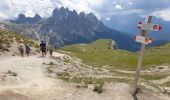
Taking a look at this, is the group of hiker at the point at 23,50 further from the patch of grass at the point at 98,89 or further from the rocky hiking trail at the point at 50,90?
the patch of grass at the point at 98,89

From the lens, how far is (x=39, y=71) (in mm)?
43719

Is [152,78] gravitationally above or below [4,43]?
below

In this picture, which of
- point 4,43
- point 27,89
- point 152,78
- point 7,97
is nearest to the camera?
point 7,97

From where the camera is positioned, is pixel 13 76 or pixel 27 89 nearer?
pixel 27 89

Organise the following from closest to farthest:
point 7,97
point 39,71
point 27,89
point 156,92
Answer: point 7,97 < point 27,89 < point 156,92 < point 39,71

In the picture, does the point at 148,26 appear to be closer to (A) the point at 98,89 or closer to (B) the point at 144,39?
(B) the point at 144,39

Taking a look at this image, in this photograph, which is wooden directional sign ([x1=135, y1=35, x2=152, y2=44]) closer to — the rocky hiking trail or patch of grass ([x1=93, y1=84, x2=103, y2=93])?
the rocky hiking trail

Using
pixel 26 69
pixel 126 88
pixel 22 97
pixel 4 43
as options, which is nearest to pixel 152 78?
pixel 4 43

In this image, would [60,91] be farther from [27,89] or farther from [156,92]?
[156,92]

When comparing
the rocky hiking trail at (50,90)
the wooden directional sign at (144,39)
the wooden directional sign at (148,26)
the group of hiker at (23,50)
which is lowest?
the rocky hiking trail at (50,90)

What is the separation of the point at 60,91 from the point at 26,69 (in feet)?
36.5

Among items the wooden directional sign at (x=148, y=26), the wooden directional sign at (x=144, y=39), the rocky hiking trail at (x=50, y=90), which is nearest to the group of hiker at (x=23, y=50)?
the rocky hiking trail at (x=50, y=90)

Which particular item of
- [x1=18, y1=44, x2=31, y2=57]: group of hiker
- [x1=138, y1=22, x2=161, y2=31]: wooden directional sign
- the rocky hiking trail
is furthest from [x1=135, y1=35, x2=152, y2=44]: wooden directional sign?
[x1=18, y1=44, x2=31, y2=57]: group of hiker

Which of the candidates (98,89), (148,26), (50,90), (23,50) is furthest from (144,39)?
(23,50)
